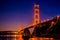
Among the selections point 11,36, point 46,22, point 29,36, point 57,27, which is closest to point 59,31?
point 57,27

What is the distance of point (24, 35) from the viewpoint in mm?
5207

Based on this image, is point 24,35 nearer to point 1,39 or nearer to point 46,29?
point 46,29

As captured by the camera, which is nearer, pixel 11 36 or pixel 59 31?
pixel 59 31

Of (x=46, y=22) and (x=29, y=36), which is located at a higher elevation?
(x=46, y=22)

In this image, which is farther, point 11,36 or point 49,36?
point 11,36

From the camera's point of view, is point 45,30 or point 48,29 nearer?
point 48,29

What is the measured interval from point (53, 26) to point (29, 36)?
1.35 meters

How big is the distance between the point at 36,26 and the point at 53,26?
74 cm

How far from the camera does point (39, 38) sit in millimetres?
4359

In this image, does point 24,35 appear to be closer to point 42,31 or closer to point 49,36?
point 42,31

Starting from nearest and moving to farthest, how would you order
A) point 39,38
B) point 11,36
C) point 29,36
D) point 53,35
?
point 53,35
point 39,38
point 29,36
point 11,36

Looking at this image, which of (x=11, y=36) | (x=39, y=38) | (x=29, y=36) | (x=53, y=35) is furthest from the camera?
(x=11, y=36)

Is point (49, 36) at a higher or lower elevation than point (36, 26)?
lower

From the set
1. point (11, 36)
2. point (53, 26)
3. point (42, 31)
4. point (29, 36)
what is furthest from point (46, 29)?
point (11, 36)
